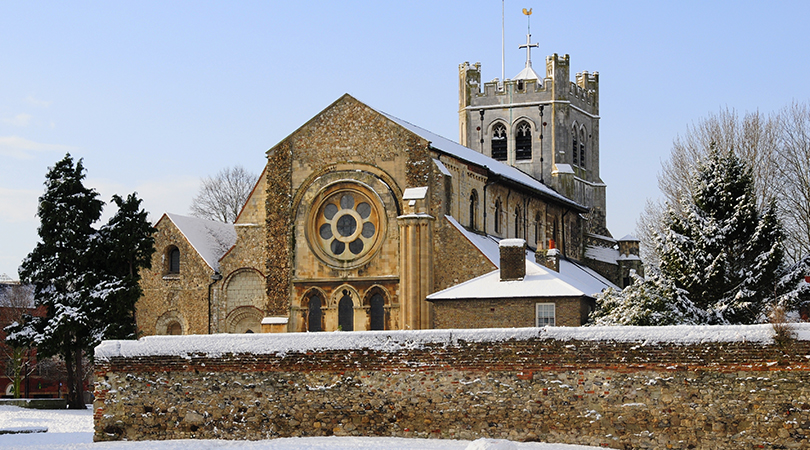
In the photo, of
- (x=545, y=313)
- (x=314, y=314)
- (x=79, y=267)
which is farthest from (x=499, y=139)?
(x=545, y=313)

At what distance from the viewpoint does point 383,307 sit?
3869 cm

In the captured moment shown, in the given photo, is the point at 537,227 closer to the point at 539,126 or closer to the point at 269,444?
the point at 539,126

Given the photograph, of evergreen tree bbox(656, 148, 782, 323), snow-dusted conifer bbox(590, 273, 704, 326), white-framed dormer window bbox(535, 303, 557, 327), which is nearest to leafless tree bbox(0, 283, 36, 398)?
white-framed dormer window bbox(535, 303, 557, 327)

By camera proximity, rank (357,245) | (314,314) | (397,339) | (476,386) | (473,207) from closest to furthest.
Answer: (476,386)
(397,339)
(357,245)
(314,314)
(473,207)

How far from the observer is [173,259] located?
155 ft

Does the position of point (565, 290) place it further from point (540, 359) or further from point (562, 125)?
point (562, 125)

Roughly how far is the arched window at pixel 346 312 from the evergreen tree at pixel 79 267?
7506 mm

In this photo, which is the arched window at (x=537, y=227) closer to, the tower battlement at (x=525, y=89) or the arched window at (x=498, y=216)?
the arched window at (x=498, y=216)

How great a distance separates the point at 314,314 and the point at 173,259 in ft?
33.7

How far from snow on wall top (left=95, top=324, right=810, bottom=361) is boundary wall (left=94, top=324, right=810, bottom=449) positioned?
0.08ft

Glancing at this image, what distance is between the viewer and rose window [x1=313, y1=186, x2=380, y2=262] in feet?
130

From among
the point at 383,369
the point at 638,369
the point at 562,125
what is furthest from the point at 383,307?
the point at 562,125

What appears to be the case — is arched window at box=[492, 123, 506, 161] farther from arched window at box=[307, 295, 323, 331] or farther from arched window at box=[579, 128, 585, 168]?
arched window at box=[307, 295, 323, 331]

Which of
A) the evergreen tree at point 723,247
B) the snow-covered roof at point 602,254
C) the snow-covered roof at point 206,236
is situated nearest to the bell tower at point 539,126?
the snow-covered roof at point 602,254
